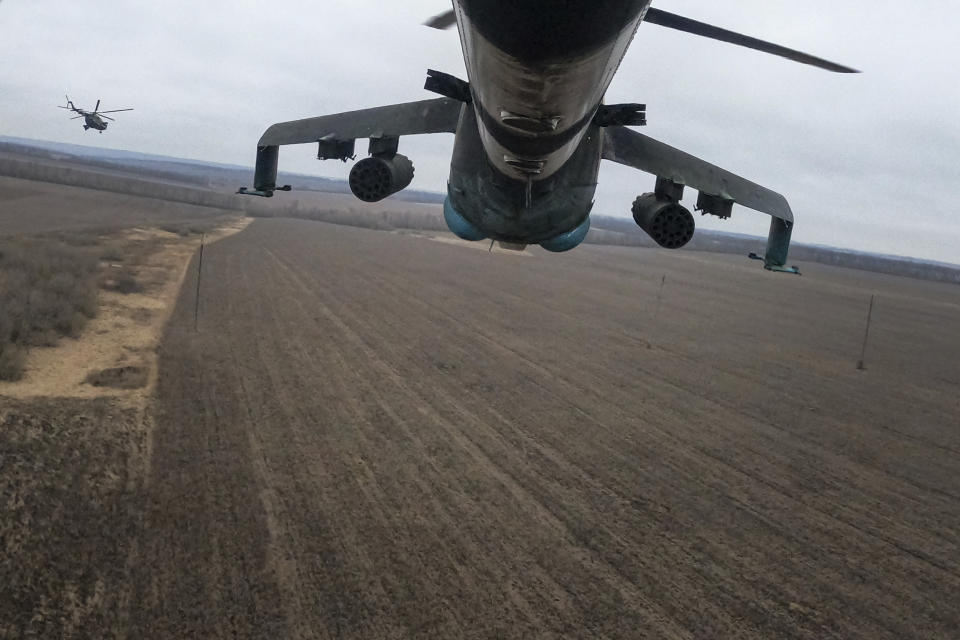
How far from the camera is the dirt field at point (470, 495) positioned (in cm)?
1166

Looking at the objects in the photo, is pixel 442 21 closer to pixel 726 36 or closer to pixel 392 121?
pixel 726 36

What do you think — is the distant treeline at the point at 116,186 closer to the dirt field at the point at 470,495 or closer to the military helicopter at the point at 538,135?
the dirt field at the point at 470,495

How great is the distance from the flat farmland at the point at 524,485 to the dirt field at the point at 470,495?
0.27ft

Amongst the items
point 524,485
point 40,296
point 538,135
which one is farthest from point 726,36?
point 40,296

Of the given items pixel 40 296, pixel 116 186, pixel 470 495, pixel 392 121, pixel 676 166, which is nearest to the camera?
pixel 676 166

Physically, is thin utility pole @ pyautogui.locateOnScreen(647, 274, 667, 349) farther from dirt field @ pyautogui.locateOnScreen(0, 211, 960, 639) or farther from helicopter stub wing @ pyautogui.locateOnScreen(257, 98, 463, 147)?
→ helicopter stub wing @ pyautogui.locateOnScreen(257, 98, 463, 147)

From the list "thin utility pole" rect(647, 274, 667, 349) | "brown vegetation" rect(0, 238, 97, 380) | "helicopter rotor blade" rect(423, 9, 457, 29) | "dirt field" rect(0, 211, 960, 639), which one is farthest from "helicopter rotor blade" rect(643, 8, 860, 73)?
"thin utility pole" rect(647, 274, 667, 349)

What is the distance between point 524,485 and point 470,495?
1631mm

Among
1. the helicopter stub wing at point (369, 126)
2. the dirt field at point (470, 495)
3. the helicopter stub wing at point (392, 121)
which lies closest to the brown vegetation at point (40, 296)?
the dirt field at point (470, 495)

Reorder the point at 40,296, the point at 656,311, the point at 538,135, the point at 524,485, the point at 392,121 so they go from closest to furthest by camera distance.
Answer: the point at 538,135, the point at 392,121, the point at 524,485, the point at 40,296, the point at 656,311

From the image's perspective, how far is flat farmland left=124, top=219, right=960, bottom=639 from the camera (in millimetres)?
11953

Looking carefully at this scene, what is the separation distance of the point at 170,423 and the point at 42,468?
3.93 meters

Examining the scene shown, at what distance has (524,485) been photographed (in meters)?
17.0

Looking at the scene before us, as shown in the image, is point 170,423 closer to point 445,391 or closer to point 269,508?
point 269,508
